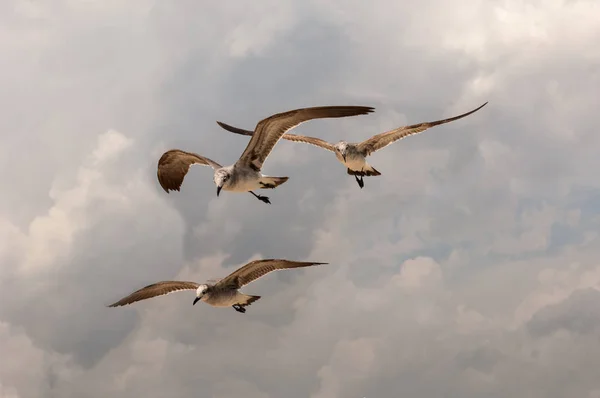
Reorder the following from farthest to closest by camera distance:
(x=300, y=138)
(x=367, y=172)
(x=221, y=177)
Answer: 1. (x=300, y=138)
2. (x=367, y=172)
3. (x=221, y=177)

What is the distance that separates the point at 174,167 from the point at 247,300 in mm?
6541

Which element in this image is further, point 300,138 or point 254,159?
point 300,138

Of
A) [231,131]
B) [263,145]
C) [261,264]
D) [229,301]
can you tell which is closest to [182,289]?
[229,301]

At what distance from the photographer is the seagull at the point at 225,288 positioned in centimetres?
2778

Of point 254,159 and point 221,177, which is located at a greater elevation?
point 254,159

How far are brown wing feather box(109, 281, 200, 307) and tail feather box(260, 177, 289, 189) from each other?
165 inches

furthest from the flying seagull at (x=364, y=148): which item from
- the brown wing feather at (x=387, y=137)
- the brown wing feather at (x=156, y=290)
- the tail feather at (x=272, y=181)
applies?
the brown wing feather at (x=156, y=290)

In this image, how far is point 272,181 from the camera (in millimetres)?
29047

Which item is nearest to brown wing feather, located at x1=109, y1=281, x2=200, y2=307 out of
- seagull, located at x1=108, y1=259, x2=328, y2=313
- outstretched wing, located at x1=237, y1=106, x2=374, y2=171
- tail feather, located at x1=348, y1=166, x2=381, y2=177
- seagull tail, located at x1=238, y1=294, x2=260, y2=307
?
seagull, located at x1=108, y1=259, x2=328, y2=313

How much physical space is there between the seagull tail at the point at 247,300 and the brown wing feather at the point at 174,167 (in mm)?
5541

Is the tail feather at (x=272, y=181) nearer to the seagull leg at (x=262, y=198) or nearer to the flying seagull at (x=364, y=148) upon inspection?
the seagull leg at (x=262, y=198)

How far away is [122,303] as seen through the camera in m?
29.4

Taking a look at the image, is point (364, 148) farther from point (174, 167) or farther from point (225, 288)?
point (225, 288)

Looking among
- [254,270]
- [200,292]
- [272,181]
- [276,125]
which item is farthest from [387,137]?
[200,292]
